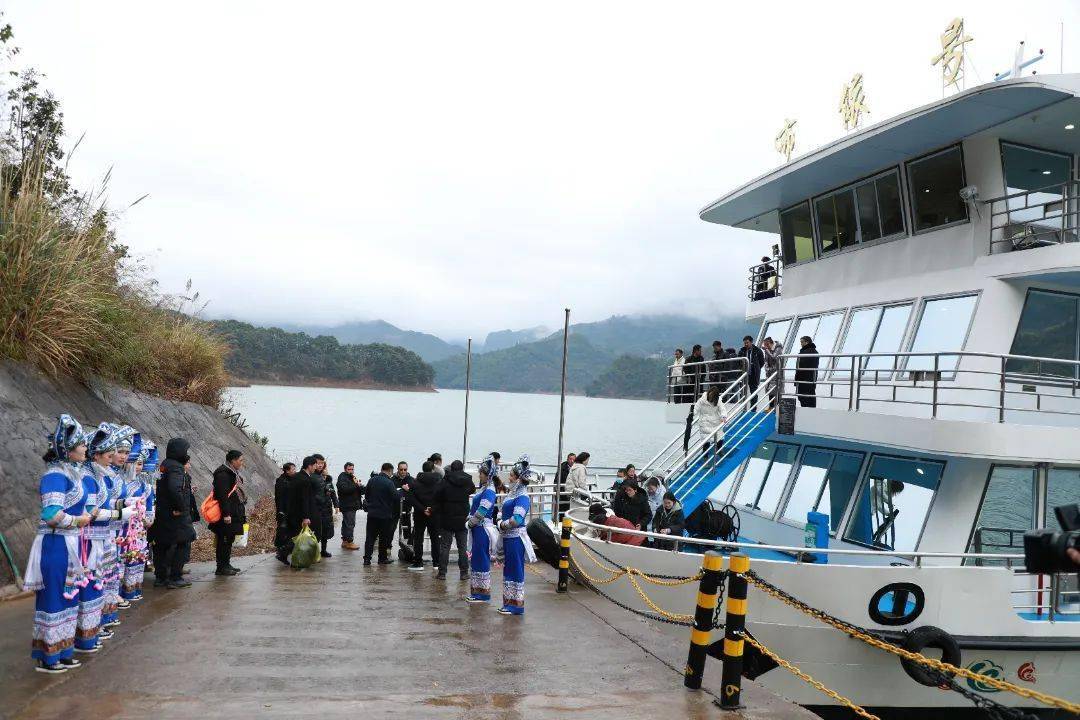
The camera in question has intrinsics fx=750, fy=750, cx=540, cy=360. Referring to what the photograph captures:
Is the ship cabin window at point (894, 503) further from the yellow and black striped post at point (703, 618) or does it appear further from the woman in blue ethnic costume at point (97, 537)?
the woman in blue ethnic costume at point (97, 537)

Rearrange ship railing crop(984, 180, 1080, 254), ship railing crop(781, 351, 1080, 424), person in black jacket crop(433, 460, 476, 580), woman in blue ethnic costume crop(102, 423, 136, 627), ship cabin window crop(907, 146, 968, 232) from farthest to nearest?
ship cabin window crop(907, 146, 968, 232) → ship railing crop(984, 180, 1080, 254) → person in black jacket crop(433, 460, 476, 580) → ship railing crop(781, 351, 1080, 424) → woman in blue ethnic costume crop(102, 423, 136, 627)

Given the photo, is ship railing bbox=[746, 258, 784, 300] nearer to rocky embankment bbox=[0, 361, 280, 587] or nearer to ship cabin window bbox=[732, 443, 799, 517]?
ship cabin window bbox=[732, 443, 799, 517]

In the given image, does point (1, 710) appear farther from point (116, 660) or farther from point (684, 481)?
point (684, 481)

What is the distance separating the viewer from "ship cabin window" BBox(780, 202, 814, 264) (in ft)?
53.7

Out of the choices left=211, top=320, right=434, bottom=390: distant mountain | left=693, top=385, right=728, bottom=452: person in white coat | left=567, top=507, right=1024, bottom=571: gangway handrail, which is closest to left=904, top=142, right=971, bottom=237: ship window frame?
left=693, top=385, right=728, bottom=452: person in white coat

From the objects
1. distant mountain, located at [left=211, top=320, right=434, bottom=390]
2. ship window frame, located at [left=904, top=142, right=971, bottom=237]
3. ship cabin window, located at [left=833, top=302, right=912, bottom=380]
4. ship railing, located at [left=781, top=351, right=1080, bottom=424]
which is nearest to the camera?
ship railing, located at [left=781, top=351, right=1080, bottom=424]

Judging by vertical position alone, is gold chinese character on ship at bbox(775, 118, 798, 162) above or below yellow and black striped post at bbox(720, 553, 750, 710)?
above

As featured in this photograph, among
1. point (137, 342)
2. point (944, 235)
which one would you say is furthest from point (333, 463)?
point (944, 235)

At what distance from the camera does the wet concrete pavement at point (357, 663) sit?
5.58 metres

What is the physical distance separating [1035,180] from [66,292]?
1538 centimetres

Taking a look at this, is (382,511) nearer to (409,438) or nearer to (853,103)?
(853,103)

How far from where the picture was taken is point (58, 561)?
6137 millimetres

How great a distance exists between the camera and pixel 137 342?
1427 cm

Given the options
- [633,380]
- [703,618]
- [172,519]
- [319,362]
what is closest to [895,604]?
[703,618]
